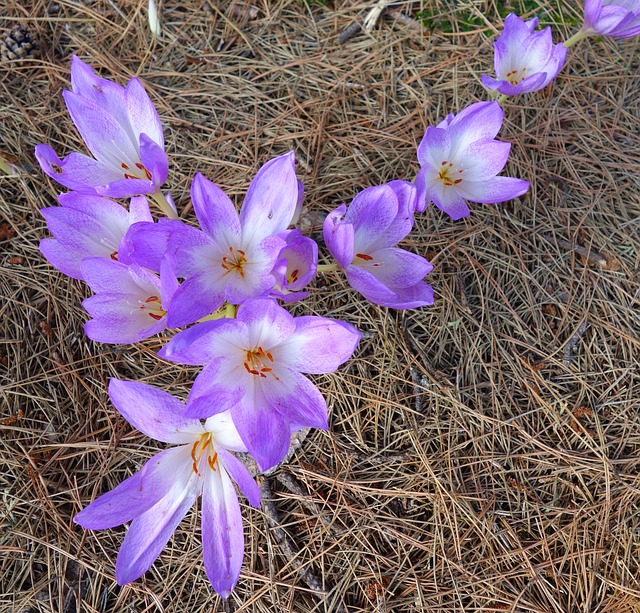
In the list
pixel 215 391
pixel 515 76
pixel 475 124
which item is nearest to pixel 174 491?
pixel 215 391

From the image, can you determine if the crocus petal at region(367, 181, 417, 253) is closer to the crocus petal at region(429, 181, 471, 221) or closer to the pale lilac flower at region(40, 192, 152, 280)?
the crocus petal at region(429, 181, 471, 221)

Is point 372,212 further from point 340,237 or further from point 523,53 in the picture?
point 523,53

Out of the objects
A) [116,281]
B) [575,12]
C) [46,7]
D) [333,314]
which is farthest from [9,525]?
[575,12]

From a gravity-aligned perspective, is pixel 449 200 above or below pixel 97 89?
below

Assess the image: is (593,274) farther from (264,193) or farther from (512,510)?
(264,193)

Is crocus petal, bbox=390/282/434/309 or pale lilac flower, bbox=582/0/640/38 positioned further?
pale lilac flower, bbox=582/0/640/38

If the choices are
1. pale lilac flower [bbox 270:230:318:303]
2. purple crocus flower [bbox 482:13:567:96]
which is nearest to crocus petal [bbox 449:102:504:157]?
purple crocus flower [bbox 482:13:567:96]

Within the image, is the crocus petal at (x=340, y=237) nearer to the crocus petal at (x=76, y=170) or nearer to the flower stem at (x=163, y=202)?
the flower stem at (x=163, y=202)

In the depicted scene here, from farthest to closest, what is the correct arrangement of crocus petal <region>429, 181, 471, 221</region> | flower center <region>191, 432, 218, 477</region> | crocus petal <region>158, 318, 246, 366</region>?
crocus petal <region>429, 181, 471, 221</region>, flower center <region>191, 432, 218, 477</region>, crocus petal <region>158, 318, 246, 366</region>
